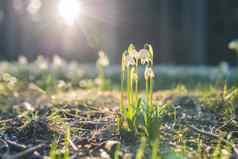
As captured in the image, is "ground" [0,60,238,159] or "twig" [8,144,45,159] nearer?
"twig" [8,144,45,159]

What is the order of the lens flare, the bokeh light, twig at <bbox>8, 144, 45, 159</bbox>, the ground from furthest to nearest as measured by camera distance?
1. the bokeh light
2. the lens flare
3. the ground
4. twig at <bbox>8, 144, 45, 159</bbox>

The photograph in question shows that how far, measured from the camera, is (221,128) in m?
2.78

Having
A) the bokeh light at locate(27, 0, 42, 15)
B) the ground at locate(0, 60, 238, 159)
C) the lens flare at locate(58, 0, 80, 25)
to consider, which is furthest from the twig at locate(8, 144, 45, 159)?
the bokeh light at locate(27, 0, 42, 15)

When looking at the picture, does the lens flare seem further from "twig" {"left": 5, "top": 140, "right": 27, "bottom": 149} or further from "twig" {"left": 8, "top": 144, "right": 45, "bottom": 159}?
"twig" {"left": 8, "top": 144, "right": 45, "bottom": 159}

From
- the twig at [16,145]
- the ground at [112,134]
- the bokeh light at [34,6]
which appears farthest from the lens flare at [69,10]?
the twig at [16,145]

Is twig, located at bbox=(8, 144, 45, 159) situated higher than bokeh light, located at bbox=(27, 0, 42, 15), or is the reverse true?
bokeh light, located at bbox=(27, 0, 42, 15)

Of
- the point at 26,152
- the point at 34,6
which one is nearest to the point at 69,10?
the point at 34,6

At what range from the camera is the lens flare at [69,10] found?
12650mm

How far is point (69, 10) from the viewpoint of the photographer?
42.5ft

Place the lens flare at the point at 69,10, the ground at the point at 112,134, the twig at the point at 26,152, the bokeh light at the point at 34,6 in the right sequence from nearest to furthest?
Result: the twig at the point at 26,152, the ground at the point at 112,134, the lens flare at the point at 69,10, the bokeh light at the point at 34,6

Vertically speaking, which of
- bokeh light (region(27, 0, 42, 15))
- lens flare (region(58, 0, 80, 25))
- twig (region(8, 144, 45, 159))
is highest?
bokeh light (region(27, 0, 42, 15))

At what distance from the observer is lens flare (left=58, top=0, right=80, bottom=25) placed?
41.5 ft

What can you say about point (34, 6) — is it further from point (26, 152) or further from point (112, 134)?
point (26, 152)

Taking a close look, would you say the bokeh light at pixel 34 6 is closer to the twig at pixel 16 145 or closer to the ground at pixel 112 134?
the ground at pixel 112 134
